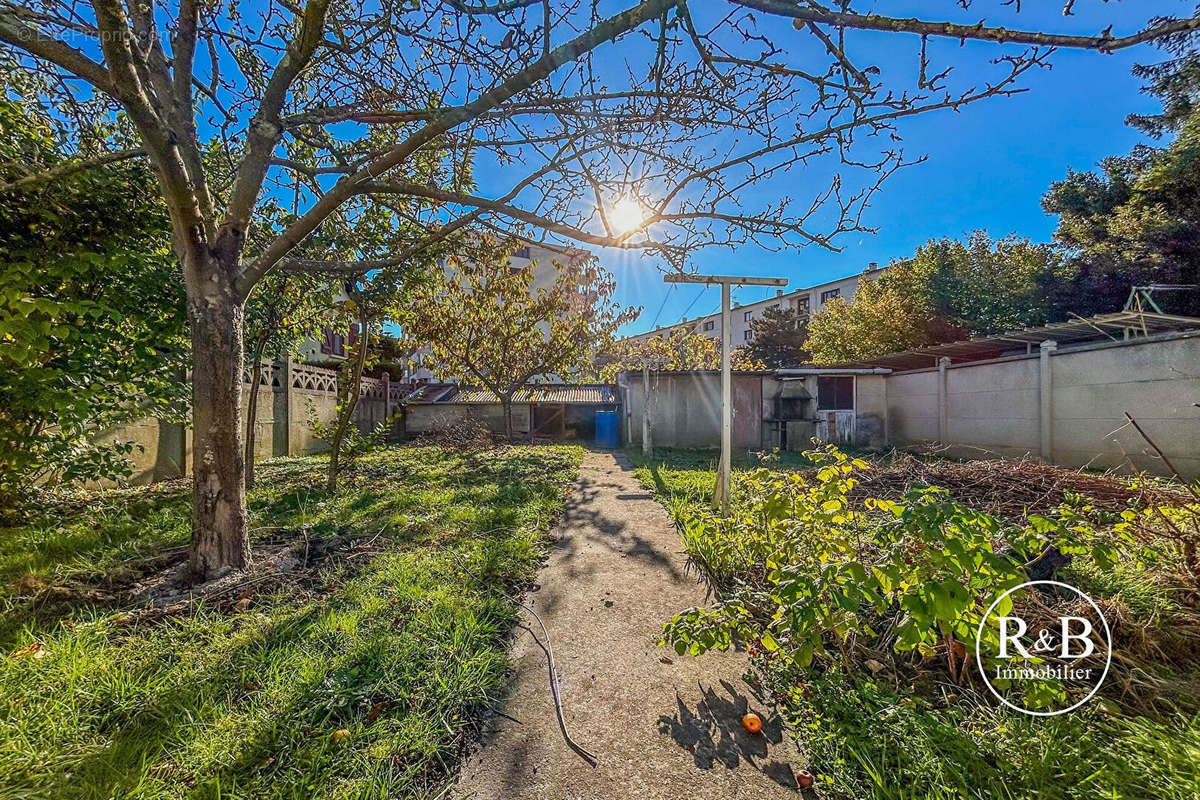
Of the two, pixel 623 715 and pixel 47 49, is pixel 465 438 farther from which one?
pixel 623 715

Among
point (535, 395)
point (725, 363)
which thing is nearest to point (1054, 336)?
point (725, 363)

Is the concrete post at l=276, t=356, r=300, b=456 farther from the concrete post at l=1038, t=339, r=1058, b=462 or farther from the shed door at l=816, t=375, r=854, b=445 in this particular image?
the concrete post at l=1038, t=339, r=1058, b=462

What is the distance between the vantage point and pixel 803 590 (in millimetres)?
1305

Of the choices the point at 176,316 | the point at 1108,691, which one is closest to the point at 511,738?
the point at 1108,691

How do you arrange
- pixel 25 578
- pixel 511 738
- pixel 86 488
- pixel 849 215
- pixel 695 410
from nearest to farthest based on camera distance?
1. pixel 511 738
2. pixel 25 578
3. pixel 849 215
4. pixel 86 488
5. pixel 695 410

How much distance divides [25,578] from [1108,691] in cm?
548

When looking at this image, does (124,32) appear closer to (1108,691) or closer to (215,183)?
(215,183)

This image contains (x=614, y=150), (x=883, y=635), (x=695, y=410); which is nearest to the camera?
(x=883, y=635)

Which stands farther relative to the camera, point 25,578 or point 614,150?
point 614,150

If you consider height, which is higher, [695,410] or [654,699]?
[695,410]

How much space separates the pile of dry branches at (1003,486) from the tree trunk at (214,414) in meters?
5.23

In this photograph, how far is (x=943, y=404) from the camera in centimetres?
942

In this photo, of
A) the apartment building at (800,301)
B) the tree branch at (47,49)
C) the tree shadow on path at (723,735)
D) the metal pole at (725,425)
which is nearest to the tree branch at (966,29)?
the metal pole at (725,425)

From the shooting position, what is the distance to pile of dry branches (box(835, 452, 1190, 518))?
3.66 meters
